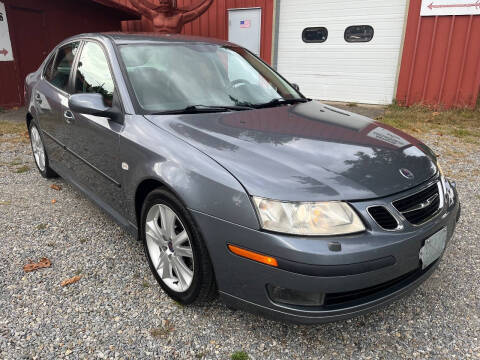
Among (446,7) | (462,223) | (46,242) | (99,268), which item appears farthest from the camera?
(446,7)

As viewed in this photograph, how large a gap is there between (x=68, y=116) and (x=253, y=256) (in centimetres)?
224

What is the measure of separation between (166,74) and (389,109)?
729 centimetres

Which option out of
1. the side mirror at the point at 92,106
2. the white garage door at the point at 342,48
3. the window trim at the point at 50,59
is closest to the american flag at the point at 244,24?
the white garage door at the point at 342,48

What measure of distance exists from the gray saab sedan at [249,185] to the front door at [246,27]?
7761 millimetres

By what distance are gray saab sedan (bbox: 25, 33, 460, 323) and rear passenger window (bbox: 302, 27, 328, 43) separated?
23.5ft

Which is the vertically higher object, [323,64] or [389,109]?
[323,64]

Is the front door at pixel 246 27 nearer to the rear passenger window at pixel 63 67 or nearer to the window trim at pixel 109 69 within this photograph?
the rear passenger window at pixel 63 67

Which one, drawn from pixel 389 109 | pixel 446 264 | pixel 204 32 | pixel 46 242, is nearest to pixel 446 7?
pixel 389 109

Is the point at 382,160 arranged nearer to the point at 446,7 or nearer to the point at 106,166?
Result: the point at 106,166

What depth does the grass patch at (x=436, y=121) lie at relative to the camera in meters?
6.69

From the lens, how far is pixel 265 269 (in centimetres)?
169

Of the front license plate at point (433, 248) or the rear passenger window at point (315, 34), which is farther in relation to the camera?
the rear passenger window at point (315, 34)

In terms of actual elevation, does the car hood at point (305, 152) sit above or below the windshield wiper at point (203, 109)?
below

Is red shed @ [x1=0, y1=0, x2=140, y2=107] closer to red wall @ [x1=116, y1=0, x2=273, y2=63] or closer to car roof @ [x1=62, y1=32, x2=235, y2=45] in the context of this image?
red wall @ [x1=116, y1=0, x2=273, y2=63]
